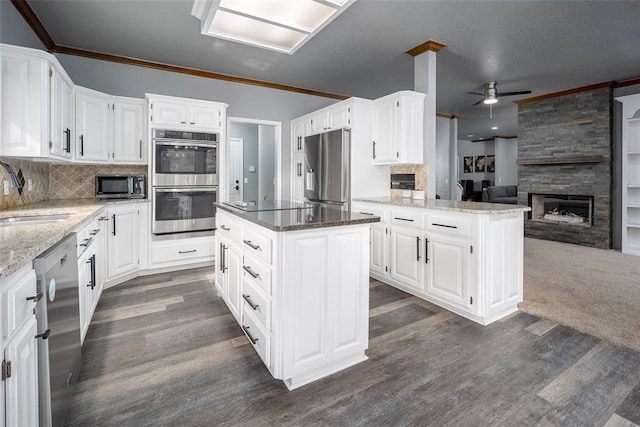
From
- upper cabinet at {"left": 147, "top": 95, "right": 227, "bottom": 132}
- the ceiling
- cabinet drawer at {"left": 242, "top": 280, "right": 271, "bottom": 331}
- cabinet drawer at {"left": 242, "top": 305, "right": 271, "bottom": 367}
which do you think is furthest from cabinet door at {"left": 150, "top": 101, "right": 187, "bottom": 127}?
cabinet drawer at {"left": 242, "top": 305, "right": 271, "bottom": 367}

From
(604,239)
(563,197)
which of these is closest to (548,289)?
(604,239)

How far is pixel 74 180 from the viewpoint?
12.3 ft

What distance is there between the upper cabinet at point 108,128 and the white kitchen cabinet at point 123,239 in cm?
66

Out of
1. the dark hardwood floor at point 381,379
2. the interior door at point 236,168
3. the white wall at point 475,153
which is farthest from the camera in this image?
the white wall at point 475,153

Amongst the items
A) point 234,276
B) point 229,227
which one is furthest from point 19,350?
point 229,227

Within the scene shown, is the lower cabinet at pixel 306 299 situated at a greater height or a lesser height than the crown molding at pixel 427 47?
lesser

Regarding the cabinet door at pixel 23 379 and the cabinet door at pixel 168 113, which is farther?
the cabinet door at pixel 168 113

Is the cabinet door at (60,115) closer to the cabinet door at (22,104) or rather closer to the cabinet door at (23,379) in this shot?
the cabinet door at (22,104)

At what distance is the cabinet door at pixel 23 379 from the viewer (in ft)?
3.24

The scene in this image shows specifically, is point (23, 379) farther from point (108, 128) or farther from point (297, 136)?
point (297, 136)

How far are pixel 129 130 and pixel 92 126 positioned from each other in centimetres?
38

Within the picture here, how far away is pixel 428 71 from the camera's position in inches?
149

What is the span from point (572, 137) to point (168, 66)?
6626 mm

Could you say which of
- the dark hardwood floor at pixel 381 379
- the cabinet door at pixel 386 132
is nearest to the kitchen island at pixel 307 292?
the dark hardwood floor at pixel 381 379
